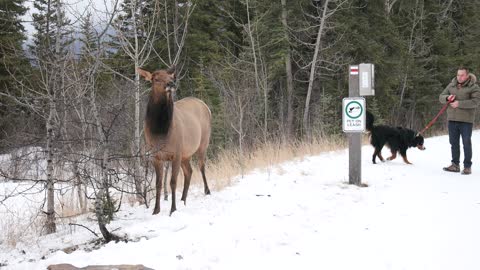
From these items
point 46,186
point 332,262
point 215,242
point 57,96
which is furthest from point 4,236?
point 332,262

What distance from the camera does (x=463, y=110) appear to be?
25.9 ft

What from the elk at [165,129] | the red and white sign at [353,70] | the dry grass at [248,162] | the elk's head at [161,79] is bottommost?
the dry grass at [248,162]

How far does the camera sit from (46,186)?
178 inches

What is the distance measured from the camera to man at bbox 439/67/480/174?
25.4 feet

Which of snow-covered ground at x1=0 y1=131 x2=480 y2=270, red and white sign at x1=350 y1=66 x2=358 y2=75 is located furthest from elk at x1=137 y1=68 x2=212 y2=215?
red and white sign at x1=350 y1=66 x2=358 y2=75

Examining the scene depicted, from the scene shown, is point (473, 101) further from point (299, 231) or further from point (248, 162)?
point (299, 231)

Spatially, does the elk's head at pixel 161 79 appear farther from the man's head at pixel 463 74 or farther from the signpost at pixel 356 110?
the man's head at pixel 463 74

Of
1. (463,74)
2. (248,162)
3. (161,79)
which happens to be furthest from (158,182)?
(463,74)

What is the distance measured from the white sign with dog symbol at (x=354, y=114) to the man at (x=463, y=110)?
8.21 feet

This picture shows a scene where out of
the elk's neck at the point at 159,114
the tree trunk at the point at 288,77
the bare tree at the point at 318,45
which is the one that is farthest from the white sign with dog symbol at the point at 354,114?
the tree trunk at the point at 288,77

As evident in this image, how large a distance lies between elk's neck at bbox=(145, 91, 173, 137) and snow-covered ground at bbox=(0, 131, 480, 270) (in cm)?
109

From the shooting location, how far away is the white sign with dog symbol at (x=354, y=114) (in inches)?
256

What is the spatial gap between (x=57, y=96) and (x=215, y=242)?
2.73m

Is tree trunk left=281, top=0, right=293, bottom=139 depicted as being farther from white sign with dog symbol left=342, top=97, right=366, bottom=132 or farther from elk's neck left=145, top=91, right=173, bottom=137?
elk's neck left=145, top=91, right=173, bottom=137
